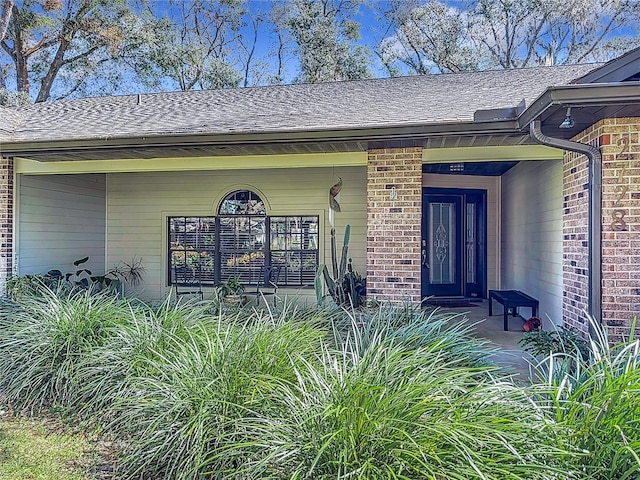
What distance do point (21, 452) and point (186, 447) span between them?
1.51 meters

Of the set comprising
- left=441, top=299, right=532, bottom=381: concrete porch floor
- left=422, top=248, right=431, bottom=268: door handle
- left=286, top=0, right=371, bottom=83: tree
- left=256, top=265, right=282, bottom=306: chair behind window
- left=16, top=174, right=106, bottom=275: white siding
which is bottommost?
left=441, top=299, right=532, bottom=381: concrete porch floor

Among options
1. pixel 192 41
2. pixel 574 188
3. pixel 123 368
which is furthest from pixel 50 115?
pixel 192 41

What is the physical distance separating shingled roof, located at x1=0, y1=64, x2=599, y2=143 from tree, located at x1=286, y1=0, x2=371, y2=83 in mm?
11853

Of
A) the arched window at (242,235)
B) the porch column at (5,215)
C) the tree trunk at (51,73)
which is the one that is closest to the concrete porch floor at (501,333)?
the arched window at (242,235)

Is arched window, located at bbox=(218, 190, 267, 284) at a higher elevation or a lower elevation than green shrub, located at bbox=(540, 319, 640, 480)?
higher

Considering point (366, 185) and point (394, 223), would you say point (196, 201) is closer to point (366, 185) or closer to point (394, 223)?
point (366, 185)

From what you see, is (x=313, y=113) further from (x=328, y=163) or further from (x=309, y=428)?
(x=309, y=428)

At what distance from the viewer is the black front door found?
972 centimetres

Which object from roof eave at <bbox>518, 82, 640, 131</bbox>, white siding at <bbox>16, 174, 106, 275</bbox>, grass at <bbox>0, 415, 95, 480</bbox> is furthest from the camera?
white siding at <bbox>16, 174, 106, 275</bbox>

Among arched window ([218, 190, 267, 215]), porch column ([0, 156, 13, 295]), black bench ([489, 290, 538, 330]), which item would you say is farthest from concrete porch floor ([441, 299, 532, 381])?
porch column ([0, 156, 13, 295])

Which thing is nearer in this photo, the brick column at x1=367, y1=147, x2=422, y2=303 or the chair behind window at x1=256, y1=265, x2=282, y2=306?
the brick column at x1=367, y1=147, x2=422, y2=303

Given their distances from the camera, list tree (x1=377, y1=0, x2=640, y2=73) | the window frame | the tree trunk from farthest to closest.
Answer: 1. tree (x1=377, y1=0, x2=640, y2=73)
2. the tree trunk
3. the window frame

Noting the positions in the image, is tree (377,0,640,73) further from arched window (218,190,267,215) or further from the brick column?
the brick column

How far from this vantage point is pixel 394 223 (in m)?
5.97
